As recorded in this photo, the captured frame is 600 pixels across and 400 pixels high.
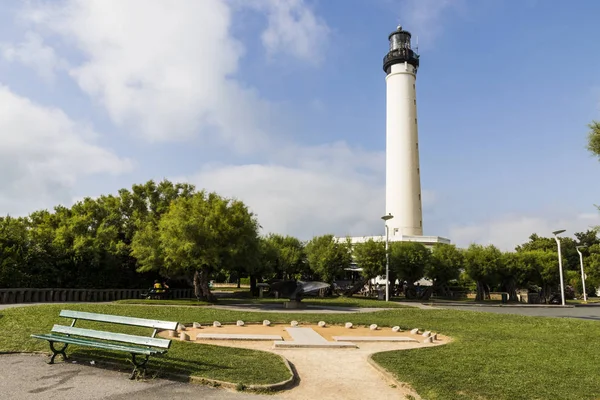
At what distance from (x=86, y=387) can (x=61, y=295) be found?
21.5m

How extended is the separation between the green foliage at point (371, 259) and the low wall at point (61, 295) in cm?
1841

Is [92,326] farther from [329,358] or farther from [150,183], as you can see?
[150,183]

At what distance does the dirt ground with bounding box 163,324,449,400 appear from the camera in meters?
7.62

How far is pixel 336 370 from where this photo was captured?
30.7ft

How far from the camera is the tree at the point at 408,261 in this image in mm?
39875

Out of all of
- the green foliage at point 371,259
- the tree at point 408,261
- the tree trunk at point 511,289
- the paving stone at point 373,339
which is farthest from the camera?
the tree trunk at point 511,289

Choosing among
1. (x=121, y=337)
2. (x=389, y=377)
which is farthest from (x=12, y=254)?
(x=389, y=377)

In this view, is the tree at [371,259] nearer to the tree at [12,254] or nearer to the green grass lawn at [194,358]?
the tree at [12,254]

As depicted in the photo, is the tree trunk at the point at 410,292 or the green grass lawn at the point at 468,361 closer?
the green grass lawn at the point at 468,361

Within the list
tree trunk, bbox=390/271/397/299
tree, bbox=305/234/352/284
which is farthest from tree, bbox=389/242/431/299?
tree, bbox=305/234/352/284

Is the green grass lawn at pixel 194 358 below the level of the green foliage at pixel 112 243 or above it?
below

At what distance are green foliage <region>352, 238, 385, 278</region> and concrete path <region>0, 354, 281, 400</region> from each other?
32.9 m

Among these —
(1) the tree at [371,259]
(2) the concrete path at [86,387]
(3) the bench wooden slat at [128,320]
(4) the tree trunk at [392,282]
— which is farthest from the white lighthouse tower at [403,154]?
(2) the concrete path at [86,387]

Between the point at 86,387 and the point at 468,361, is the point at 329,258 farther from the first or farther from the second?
the point at 86,387
